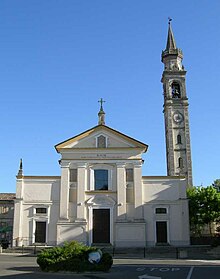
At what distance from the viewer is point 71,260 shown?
16.8 meters

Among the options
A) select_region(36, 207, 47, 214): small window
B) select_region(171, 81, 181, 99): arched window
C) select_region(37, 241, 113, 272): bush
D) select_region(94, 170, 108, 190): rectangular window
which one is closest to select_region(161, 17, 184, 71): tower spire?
select_region(171, 81, 181, 99): arched window

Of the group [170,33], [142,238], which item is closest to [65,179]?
[142,238]

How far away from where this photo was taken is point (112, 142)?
37.9m

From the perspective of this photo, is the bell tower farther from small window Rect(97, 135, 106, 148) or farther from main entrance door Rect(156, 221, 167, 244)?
small window Rect(97, 135, 106, 148)

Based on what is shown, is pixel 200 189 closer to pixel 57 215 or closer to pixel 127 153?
pixel 127 153

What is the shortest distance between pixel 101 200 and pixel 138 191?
12.1 ft

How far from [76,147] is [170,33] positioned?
3602 cm

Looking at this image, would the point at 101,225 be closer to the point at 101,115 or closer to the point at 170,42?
the point at 101,115

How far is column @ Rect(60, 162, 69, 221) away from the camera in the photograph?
3553 cm

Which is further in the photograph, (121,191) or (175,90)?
(175,90)

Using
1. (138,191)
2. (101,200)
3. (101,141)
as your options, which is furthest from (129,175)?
(101,141)

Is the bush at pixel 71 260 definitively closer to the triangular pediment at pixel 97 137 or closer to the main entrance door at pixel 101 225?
the main entrance door at pixel 101 225

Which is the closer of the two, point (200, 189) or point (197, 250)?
point (197, 250)

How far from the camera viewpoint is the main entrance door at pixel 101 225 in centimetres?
3542
